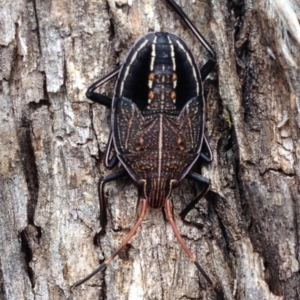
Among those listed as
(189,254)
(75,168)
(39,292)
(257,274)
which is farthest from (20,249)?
(257,274)

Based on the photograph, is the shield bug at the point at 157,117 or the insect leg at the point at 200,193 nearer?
the shield bug at the point at 157,117

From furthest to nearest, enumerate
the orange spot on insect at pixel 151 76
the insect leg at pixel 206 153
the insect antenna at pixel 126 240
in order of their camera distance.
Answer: the insect leg at pixel 206 153 → the insect antenna at pixel 126 240 → the orange spot on insect at pixel 151 76

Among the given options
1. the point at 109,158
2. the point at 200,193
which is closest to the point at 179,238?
the point at 200,193

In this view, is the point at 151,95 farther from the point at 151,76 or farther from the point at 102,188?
the point at 102,188

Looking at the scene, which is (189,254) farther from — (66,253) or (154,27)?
(154,27)

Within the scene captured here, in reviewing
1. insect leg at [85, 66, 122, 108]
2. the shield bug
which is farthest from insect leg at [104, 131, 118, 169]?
insect leg at [85, 66, 122, 108]

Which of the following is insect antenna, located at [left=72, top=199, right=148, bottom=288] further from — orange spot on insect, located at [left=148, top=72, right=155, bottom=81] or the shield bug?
orange spot on insect, located at [left=148, top=72, right=155, bottom=81]

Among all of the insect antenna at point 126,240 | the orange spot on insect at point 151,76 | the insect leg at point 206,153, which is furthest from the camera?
the insect leg at point 206,153

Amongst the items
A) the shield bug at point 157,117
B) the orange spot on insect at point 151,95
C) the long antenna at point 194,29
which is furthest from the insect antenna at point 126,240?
the long antenna at point 194,29

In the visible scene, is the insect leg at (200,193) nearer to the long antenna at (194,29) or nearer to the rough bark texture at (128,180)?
the rough bark texture at (128,180)
